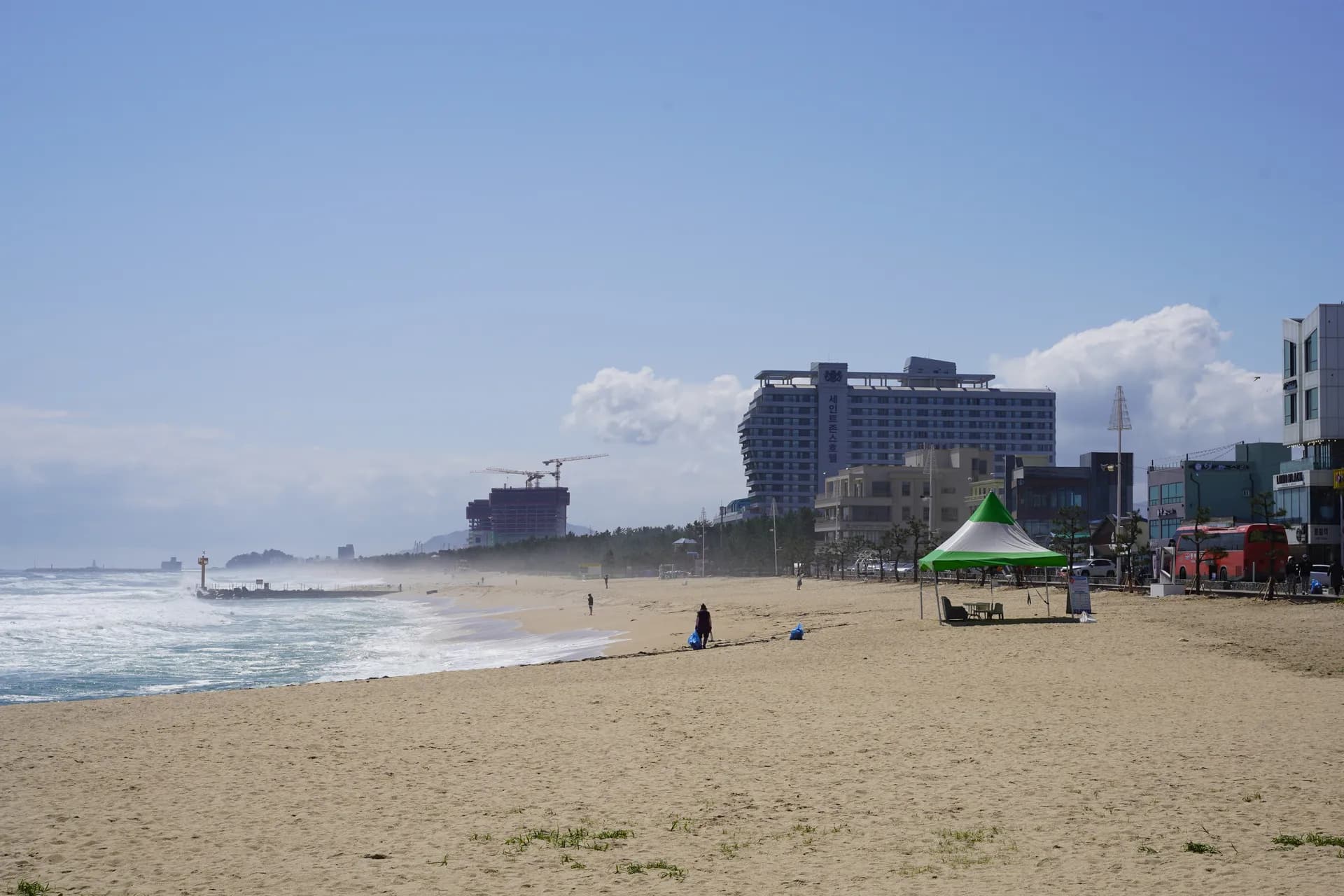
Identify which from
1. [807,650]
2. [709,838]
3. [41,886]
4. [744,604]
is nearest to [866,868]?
[709,838]

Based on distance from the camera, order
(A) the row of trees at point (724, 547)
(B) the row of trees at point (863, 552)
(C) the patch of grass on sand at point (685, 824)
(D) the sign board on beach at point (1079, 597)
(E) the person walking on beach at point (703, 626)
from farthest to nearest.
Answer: (A) the row of trees at point (724, 547), (B) the row of trees at point (863, 552), (D) the sign board on beach at point (1079, 597), (E) the person walking on beach at point (703, 626), (C) the patch of grass on sand at point (685, 824)

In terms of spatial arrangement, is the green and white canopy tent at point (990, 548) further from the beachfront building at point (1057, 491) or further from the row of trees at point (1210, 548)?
the beachfront building at point (1057, 491)

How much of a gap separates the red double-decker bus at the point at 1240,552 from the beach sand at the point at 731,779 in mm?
25801

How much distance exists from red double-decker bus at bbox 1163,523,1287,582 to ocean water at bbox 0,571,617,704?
2635 centimetres

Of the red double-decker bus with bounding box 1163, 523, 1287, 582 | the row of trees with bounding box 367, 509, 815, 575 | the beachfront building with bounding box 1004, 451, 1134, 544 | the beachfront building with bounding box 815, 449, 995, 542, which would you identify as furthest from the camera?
the row of trees with bounding box 367, 509, 815, 575

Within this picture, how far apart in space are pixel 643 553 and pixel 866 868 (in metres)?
162

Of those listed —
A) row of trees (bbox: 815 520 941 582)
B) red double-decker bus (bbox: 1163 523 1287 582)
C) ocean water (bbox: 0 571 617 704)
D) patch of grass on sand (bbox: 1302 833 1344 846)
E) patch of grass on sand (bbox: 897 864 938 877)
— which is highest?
red double-decker bus (bbox: 1163 523 1287 582)

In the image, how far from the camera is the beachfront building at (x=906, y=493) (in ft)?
374

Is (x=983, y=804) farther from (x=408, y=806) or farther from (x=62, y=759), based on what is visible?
(x=62, y=759)

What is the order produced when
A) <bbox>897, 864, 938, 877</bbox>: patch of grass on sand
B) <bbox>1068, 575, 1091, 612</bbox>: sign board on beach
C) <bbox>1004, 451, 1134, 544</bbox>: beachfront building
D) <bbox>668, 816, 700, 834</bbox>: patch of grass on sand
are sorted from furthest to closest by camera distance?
<bbox>1004, 451, 1134, 544</bbox>: beachfront building
<bbox>1068, 575, 1091, 612</bbox>: sign board on beach
<bbox>668, 816, 700, 834</bbox>: patch of grass on sand
<bbox>897, 864, 938, 877</bbox>: patch of grass on sand

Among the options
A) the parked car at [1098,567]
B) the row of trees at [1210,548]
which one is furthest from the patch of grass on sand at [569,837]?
the parked car at [1098,567]

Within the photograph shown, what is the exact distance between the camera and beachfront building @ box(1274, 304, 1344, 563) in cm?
6194

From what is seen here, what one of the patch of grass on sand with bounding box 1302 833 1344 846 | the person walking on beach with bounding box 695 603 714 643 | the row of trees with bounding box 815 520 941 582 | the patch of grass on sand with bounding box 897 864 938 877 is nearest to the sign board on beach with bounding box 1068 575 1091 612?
the person walking on beach with bounding box 695 603 714 643

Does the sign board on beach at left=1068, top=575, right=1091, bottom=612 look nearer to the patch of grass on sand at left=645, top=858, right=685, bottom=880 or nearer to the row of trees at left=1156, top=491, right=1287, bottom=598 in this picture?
the row of trees at left=1156, top=491, right=1287, bottom=598
